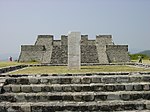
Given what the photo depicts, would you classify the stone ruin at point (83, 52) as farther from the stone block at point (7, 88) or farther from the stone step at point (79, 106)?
the stone step at point (79, 106)

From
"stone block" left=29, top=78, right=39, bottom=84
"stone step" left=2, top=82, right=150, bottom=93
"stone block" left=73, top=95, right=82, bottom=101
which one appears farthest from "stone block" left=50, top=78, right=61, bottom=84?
"stone block" left=73, top=95, right=82, bottom=101

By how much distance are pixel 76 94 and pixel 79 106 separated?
524 mm

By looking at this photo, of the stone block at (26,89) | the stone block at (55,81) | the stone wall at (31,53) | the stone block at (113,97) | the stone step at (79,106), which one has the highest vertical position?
the stone wall at (31,53)

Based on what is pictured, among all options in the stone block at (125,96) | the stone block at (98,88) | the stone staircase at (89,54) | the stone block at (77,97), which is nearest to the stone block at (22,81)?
the stone block at (77,97)

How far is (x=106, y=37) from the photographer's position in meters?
36.6

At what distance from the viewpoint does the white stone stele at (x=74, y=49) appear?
16.3 metres

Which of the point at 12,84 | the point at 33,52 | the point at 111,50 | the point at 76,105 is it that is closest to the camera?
the point at 76,105

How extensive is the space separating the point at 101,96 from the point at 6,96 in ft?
9.84

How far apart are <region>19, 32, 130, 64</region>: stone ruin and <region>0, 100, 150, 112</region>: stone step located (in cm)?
1860

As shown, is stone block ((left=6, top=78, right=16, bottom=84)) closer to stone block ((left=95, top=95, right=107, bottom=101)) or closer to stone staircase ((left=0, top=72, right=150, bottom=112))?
stone staircase ((left=0, top=72, right=150, bottom=112))

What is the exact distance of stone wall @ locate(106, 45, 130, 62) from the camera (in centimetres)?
3042

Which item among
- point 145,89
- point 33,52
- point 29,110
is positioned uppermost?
point 33,52

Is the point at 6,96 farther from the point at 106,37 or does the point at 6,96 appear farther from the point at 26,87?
the point at 106,37

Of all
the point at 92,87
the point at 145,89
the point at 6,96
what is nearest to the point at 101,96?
the point at 92,87
